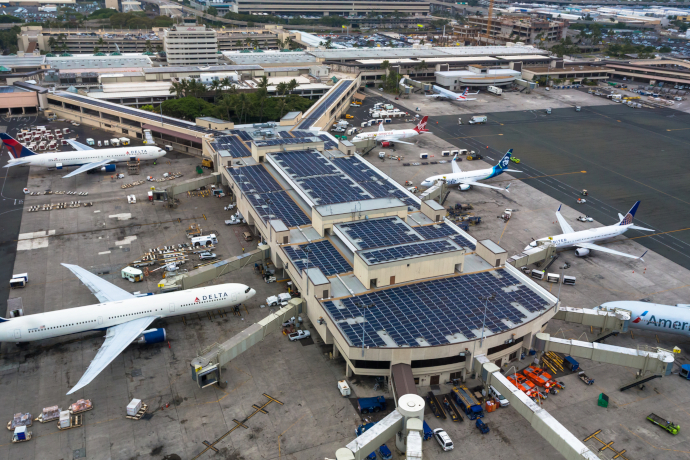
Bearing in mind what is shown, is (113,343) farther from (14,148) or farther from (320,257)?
(14,148)

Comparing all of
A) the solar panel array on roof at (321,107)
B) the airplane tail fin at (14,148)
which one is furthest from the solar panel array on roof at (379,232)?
the airplane tail fin at (14,148)

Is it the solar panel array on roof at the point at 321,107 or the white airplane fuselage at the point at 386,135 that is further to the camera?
the solar panel array on roof at the point at 321,107

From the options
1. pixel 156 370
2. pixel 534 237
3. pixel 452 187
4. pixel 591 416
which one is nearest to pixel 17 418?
pixel 156 370

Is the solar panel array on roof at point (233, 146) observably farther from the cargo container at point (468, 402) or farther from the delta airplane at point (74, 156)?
the cargo container at point (468, 402)

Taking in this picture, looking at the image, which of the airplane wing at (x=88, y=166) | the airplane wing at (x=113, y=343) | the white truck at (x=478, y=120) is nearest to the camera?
the airplane wing at (x=113, y=343)

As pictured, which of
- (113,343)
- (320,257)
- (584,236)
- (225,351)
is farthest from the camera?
(584,236)

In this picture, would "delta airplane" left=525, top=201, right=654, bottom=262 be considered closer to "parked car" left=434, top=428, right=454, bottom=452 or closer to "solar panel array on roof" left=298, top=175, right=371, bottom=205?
"solar panel array on roof" left=298, top=175, right=371, bottom=205

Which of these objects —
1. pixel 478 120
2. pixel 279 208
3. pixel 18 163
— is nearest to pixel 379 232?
pixel 279 208
